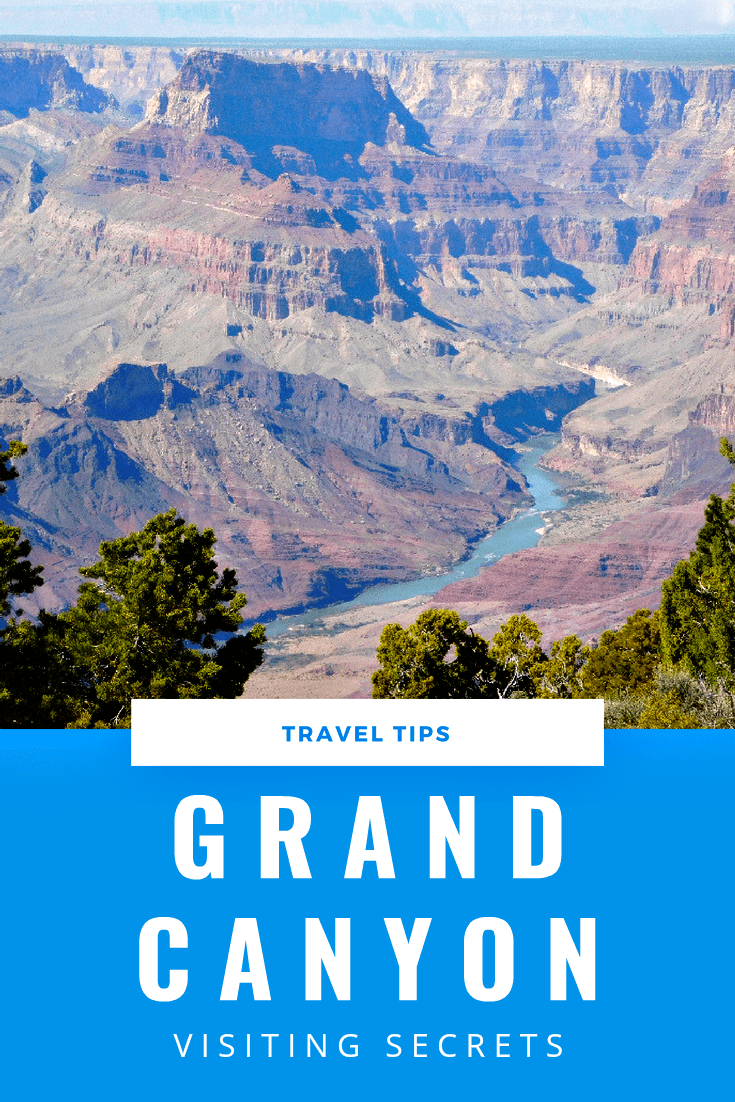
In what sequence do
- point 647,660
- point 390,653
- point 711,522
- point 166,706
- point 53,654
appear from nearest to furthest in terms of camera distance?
point 166,706 < point 53,654 < point 390,653 < point 711,522 < point 647,660

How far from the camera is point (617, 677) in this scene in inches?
2783

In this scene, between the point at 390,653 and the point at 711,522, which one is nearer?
the point at 390,653

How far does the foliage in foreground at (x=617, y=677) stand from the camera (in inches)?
2211

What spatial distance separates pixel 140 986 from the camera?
23875 millimetres

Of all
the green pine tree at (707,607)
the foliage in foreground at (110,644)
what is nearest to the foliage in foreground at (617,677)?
the green pine tree at (707,607)

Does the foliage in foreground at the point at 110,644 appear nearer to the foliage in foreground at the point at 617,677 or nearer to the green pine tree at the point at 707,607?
the foliage in foreground at the point at 617,677

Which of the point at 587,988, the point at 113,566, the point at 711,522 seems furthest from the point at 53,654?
the point at 587,988

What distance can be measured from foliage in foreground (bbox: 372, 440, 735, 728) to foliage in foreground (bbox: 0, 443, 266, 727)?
750 cm

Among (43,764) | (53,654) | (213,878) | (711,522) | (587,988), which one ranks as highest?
(711,522)

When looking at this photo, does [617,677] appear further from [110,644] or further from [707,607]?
[110,644]

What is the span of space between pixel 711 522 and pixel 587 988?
4425cm

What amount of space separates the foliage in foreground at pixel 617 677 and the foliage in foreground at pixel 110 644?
750 centimetres

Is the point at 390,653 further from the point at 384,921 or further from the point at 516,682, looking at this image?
the point at 384,921

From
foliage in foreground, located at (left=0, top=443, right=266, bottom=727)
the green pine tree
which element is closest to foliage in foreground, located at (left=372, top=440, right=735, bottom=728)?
the green pine tree
